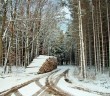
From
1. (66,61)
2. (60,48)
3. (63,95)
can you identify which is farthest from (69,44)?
(63,95)

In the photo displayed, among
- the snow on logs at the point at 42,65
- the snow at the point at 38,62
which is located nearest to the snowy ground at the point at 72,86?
the snow on logs at the point at 42,65

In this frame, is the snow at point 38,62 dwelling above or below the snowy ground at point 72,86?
above

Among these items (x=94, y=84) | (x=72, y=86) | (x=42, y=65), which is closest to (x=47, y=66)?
(x=42, y=65)

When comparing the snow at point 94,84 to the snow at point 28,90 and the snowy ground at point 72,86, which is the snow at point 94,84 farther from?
the snow at point 28,90

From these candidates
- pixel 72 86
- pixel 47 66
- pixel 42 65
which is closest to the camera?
pixel 72 86

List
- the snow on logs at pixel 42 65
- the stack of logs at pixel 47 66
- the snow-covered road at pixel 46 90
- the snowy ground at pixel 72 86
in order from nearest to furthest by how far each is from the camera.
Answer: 1. the snow-covered road at pixel 46 90
2. the snowy ground at pixel 72 86
3. the snow on logs at pixel 42 65
4. the stack of logs at pixel 47 66

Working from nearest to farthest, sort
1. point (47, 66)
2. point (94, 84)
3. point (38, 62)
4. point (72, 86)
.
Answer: point (72, 86) < point (94, 84) < point (38, 62) < point (47, 66)

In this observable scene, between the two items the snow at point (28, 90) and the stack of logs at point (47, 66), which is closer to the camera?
the snow at point (28, 90)

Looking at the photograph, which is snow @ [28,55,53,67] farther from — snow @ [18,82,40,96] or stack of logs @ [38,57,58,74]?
snow @ [18,82,40,96]

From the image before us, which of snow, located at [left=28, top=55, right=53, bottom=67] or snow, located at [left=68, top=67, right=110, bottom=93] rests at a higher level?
snow, located at [left=28, top=55, right=53, bottom=67]

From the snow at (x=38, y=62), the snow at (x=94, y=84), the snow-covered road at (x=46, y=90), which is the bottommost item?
the snow at (x=94, y=84)

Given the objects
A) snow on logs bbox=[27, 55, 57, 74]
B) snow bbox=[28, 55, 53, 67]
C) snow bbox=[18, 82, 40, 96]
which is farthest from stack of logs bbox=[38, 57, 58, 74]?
snow bbox=[18, 82, 40, 96]

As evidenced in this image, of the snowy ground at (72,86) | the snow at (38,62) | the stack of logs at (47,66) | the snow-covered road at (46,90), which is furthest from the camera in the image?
the snow at (38,62)

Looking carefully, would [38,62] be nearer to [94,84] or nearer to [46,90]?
[94,84]
